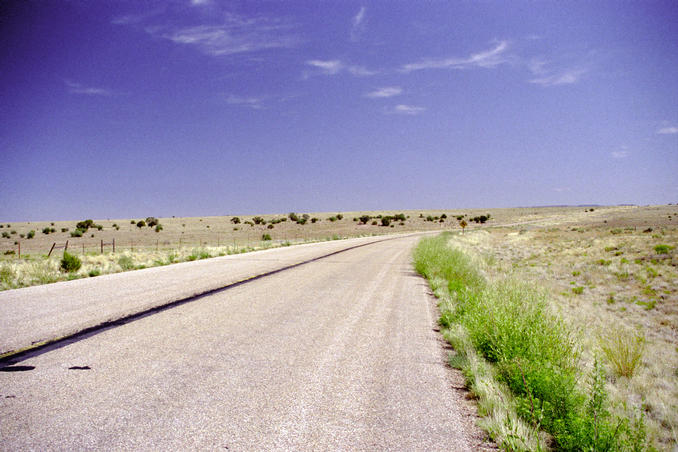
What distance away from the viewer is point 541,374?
4.18 meters

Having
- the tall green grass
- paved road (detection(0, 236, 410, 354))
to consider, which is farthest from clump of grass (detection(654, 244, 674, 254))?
paved road (detection(0, 236, 410, 354))

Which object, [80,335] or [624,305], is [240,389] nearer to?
[80,335]

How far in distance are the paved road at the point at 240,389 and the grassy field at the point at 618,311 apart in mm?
1045

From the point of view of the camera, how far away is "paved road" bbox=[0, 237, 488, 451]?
3.28 m

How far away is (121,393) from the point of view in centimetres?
400

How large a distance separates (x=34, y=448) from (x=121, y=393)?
3.21 ft

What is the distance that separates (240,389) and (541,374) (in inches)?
126

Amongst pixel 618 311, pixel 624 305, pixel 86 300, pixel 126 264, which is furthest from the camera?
pixel 126 264

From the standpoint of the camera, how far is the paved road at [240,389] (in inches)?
129

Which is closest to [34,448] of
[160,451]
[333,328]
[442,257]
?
[160,451]

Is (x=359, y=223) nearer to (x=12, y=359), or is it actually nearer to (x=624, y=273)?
(x=624, y=273)

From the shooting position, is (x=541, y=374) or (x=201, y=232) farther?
(x=201, y=232)

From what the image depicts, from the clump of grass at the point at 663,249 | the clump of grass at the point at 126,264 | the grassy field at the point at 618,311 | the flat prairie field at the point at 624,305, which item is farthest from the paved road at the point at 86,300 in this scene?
the clump of grass at the point at 663,249

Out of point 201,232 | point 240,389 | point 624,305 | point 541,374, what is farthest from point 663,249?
point 201,232
